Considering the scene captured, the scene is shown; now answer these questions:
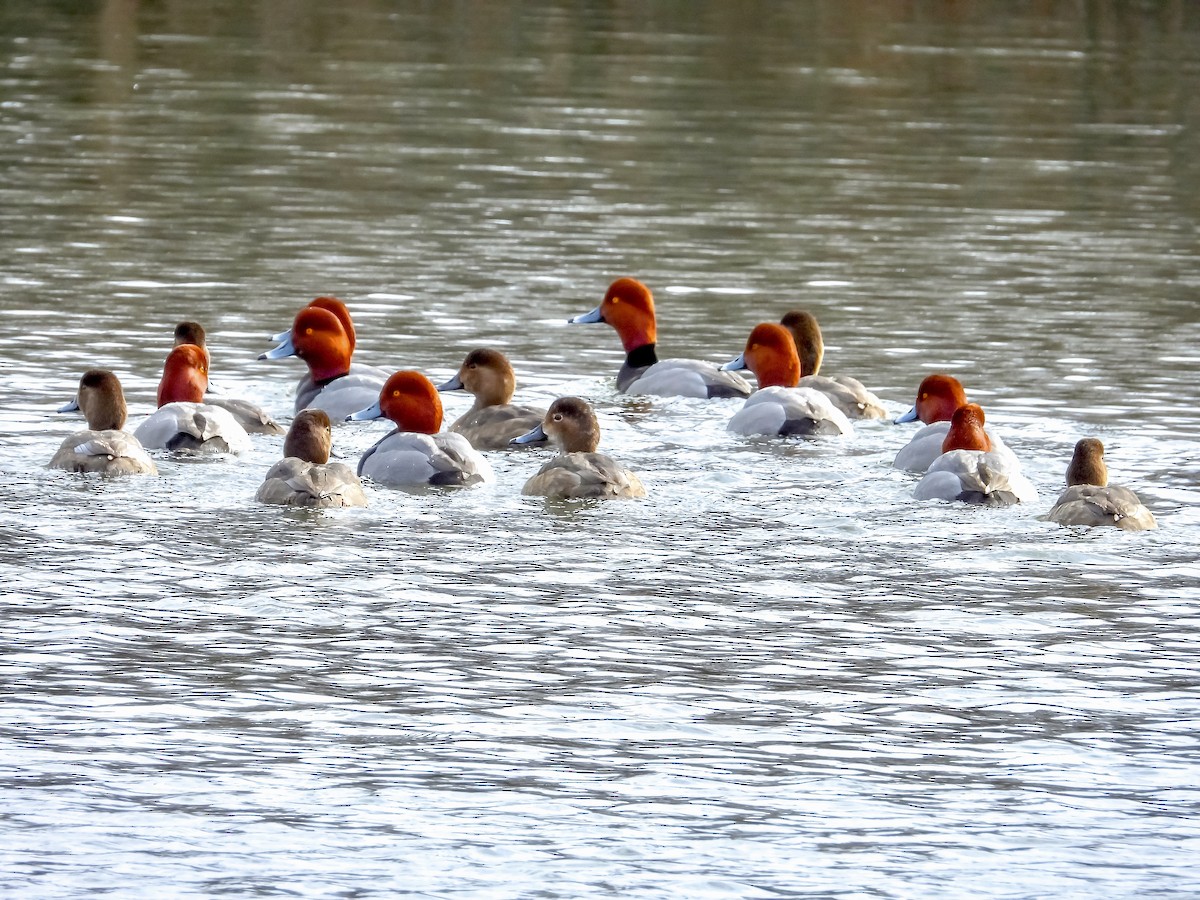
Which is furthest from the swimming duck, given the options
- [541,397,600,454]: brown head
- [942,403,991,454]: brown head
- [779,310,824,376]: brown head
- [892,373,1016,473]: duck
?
[942,403,991,454]: brown head

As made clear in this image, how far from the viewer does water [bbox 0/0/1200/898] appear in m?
8.24

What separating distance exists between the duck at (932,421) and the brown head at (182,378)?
4.66m

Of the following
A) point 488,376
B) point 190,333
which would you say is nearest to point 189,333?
point 190,333

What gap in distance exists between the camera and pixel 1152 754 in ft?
30.1

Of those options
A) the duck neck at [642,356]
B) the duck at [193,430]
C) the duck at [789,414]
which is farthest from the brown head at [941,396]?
the duck at [193,430]

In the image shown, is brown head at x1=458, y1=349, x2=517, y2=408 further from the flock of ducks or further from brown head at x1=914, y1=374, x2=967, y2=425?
brown head at x1=914, y1=374, x2=967, y2=425

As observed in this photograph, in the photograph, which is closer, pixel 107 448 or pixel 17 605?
pixel 17 605

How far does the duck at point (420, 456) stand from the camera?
13844 mm

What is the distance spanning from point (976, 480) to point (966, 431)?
27.2 inches

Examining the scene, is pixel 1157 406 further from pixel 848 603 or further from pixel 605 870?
pixel 605 870

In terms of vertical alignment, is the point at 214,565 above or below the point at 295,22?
below

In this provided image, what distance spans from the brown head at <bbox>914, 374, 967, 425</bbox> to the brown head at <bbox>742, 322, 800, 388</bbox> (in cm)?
170

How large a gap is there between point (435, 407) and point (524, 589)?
3561 millimetres

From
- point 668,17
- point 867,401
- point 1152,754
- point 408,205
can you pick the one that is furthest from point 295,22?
point 1152,754
